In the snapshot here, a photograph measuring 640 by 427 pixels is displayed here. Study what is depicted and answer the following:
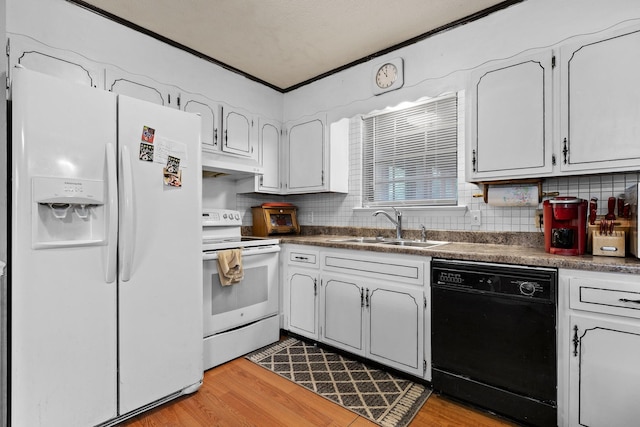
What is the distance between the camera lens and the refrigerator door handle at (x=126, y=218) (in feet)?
5.28

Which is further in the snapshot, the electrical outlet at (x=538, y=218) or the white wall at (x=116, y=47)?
the electrical outlet at (x=538, y=218)

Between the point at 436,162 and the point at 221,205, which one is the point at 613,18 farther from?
the point at 221,205

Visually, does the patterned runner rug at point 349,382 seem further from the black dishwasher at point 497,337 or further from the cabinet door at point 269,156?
the cabinet door at point 269,156

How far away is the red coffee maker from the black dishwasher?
0.23 metres

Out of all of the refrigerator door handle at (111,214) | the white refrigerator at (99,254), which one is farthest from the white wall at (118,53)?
the refrigerator door handle at (111,214)

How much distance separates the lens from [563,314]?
153 cm

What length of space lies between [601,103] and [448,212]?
1.12 m

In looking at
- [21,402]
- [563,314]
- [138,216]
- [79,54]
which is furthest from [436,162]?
[21,402]

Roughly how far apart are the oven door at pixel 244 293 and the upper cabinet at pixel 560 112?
5.42ft

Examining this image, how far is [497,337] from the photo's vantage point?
66.3 inches

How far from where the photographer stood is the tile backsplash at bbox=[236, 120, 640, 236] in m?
1.92

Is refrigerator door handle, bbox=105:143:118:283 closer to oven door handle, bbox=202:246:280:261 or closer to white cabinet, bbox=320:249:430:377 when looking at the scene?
oven door handle, bbox=202:246:280:261

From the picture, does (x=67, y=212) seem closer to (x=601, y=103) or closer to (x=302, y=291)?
(x=302, y=291)

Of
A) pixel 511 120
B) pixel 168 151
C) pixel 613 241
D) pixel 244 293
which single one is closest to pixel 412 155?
pixel 511 120
